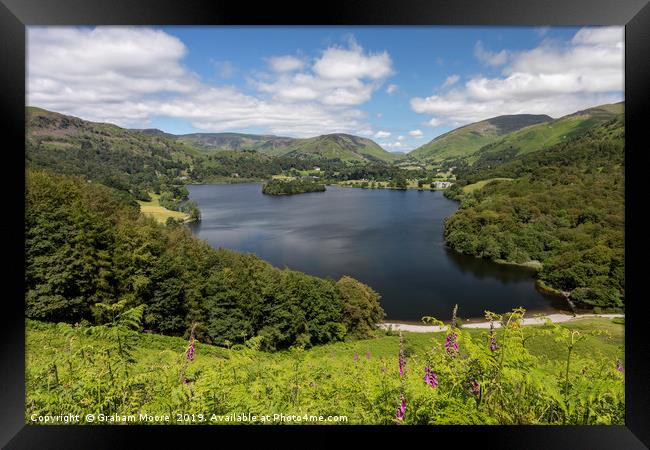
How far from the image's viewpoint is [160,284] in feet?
25.9

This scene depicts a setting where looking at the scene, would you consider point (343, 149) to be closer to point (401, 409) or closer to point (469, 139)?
point (469, 139)

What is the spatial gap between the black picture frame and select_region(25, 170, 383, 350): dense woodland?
365cm

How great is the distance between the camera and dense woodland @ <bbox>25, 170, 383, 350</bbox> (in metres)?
6.31

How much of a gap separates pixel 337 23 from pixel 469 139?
114m

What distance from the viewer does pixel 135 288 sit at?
7.34 metres

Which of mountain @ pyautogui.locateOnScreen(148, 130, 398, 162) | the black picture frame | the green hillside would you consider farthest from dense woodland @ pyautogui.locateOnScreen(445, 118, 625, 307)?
the green hillside

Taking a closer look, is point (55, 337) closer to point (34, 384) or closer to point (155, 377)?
point (34, 384)

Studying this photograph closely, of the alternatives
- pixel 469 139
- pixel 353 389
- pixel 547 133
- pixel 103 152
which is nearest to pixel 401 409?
pixel 353 389

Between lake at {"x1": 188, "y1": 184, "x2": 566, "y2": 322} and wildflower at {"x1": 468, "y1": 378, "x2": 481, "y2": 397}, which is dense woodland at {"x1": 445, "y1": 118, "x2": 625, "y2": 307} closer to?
lake at {"x1": 188, "y1": 184, "x2": 566, "y2": 322}

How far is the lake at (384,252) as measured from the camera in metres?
16.4

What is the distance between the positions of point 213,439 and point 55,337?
2818 mm

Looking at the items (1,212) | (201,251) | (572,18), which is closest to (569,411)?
(572,18)

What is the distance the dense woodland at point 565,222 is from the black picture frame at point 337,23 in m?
14.8

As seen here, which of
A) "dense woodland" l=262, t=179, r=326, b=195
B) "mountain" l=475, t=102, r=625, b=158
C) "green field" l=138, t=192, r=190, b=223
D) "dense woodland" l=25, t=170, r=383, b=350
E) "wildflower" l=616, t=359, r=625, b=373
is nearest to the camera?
"wildflower" l=616, t=359, r=625, b=373
